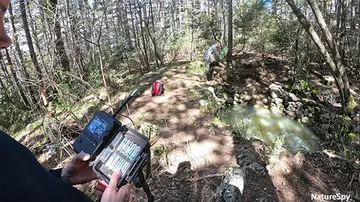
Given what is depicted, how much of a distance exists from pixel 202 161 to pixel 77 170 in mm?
2953

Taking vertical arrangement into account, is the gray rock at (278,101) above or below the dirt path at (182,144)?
below

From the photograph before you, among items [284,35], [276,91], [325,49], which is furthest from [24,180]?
[284,35]

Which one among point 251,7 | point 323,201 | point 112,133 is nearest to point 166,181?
point 323,201

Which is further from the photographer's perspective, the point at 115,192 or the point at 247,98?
the point at 247,98

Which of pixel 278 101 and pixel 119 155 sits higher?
pixel 119 155

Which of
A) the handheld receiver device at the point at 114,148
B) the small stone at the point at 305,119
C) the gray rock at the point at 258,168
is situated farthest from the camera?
the small stone at the point at 305,119

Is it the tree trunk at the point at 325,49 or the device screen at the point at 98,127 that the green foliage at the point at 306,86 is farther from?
the device screen at the point at 98,127

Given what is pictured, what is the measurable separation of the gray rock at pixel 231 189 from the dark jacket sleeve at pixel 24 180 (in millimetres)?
2101

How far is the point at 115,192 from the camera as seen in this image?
3.64ft

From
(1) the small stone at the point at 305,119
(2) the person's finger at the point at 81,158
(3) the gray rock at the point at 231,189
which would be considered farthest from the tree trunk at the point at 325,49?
(2) the person's finger at the point at 81,158

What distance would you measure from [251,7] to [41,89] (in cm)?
960

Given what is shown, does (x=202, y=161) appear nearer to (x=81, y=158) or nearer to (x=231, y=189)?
(x=231, y=189)

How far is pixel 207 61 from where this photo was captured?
9.29m

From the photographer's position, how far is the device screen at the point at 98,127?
A: 1.42 m
